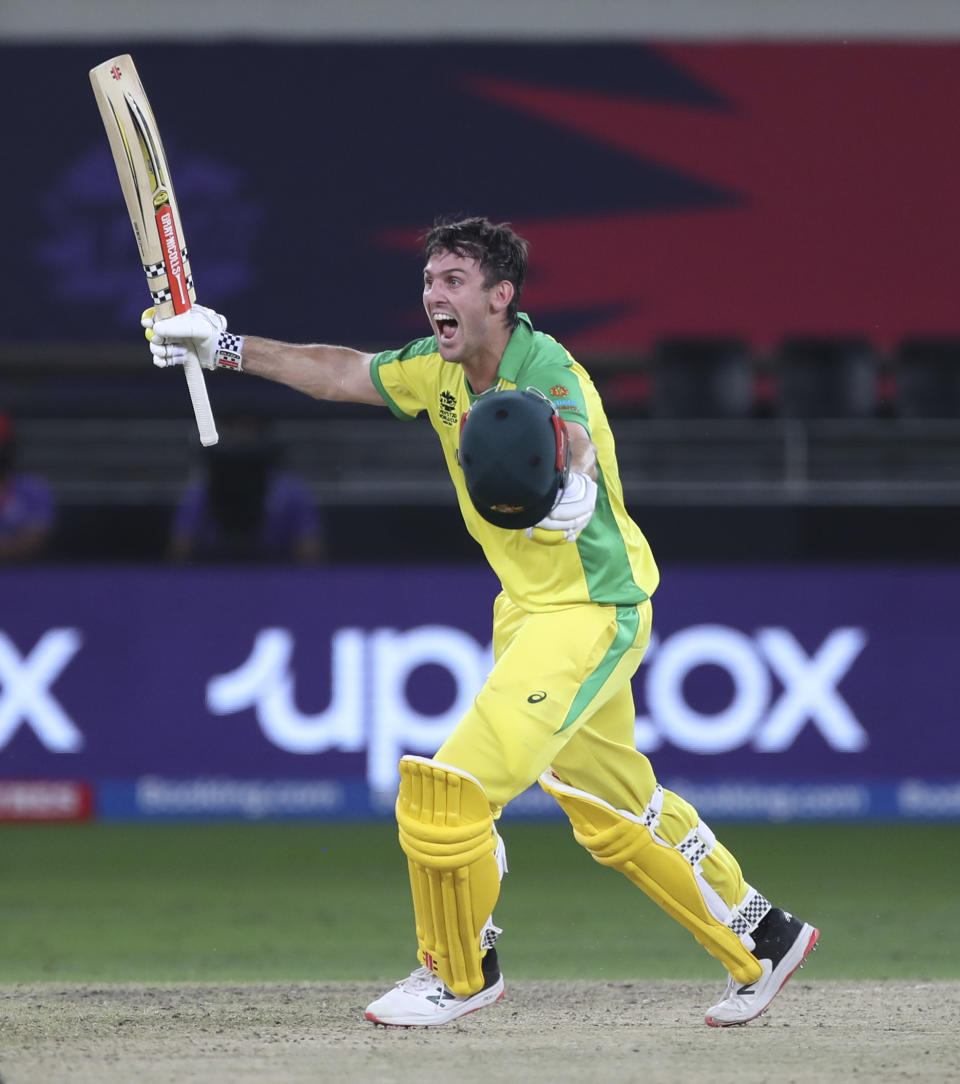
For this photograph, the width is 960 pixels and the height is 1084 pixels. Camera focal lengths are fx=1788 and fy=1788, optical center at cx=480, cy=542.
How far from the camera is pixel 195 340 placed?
5523 millimetres

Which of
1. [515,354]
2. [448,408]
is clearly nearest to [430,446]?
[448,408]

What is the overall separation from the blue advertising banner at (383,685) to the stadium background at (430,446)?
2 cm

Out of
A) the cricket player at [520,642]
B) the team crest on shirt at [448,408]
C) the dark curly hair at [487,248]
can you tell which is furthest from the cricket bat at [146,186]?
the dark curly hair at [487,248]

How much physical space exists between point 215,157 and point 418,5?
228 cm

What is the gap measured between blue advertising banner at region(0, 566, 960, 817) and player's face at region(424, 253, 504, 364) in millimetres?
4535

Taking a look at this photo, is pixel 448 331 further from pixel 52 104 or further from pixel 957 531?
pixel 52 104

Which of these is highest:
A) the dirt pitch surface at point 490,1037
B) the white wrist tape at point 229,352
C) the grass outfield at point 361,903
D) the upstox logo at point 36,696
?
the white wrist tape at point 229,352

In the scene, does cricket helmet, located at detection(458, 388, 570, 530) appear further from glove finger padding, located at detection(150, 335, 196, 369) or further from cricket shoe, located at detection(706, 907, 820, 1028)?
cricket shoe, located at detection(706, 907, 820, 1028)

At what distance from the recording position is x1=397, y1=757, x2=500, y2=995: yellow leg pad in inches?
194

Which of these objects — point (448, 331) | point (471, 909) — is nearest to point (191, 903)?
point (471, 909)

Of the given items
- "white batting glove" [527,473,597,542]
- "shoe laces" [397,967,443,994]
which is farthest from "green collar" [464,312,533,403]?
"shoe laces" [397,967,443,994]

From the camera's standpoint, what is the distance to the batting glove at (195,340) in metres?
5.49

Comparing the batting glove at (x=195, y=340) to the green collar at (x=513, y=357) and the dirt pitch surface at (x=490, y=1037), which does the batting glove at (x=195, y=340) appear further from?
the dirt pitch surface at (x=490, y=1037)

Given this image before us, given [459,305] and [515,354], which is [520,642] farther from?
[459,305]
